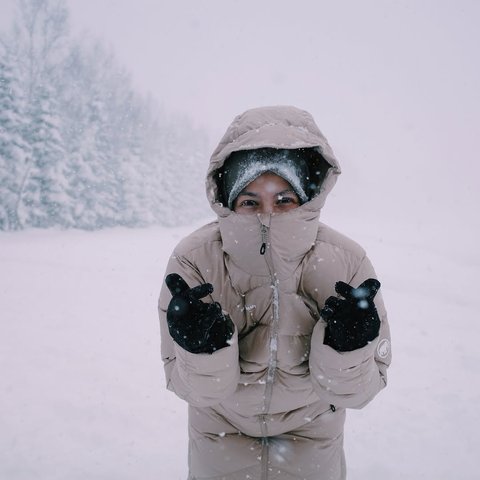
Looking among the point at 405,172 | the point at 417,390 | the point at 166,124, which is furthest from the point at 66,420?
the point at 405,172

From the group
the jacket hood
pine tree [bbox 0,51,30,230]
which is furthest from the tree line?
the jacket hood

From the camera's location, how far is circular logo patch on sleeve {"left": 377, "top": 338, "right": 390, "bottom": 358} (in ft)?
6.92

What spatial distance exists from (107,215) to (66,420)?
76.5 ft

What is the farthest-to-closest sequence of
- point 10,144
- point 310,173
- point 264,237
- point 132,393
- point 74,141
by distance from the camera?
point 74,141, point 10,144, point 132,393, point 310,173, point 264,237

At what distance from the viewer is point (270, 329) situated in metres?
1.96

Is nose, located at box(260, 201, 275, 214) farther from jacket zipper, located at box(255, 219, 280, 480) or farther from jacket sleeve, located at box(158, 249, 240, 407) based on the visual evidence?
jacket sleeve, located at box(158, 249, 240, 407)

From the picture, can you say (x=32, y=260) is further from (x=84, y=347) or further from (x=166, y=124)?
(x=166, y=124)

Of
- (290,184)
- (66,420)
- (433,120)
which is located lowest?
(66,420)

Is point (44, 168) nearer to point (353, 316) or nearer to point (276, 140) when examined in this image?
point (276, 140)

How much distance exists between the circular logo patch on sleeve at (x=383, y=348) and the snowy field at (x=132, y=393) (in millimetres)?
2008

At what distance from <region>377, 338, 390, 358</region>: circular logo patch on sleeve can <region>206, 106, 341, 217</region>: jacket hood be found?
0.90 meters

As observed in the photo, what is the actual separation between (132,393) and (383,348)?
365cm

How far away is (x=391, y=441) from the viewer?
3846 mm

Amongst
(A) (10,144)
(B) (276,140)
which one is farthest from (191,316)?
(A) (10,144)
